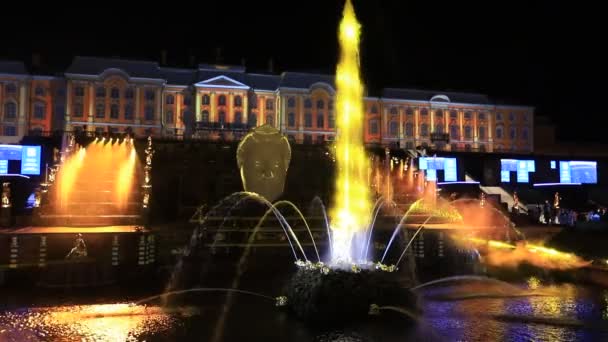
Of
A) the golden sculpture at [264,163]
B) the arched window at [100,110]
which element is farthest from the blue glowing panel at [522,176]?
the arched window at [100,110]

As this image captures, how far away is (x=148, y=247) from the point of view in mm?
21656

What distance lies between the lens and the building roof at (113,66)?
64.2m

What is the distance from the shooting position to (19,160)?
42781mm

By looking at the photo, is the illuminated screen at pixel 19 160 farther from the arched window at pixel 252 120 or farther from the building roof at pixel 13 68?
the arched window at pixel 252 120

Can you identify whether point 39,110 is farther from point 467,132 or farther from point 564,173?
point 564,173

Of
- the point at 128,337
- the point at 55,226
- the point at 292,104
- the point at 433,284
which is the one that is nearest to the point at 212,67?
the point at 292,104

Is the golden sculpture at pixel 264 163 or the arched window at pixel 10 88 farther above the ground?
the arched window at pixel 10 88

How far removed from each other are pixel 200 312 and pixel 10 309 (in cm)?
529

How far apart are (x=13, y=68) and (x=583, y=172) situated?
66862mm

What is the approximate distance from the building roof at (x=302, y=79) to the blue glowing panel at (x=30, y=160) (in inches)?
1364

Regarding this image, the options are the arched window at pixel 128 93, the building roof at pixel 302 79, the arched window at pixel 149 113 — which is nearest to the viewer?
the arched window at pixel 128 93

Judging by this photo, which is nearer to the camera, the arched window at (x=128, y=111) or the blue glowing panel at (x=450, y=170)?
the blue glowing panel at (x=450, y=170)

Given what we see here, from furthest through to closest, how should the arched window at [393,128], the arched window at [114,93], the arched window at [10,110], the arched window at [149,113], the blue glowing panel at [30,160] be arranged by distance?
the arched window at [393,128]
the arched window at [149,113]
the arched window at [114,93]
the arched window at [10,110]
the blue glowing panel at [30,160]

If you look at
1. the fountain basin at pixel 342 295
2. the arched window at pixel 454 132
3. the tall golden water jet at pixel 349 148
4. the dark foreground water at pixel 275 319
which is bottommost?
the dark foreground water at pixel 275 319
